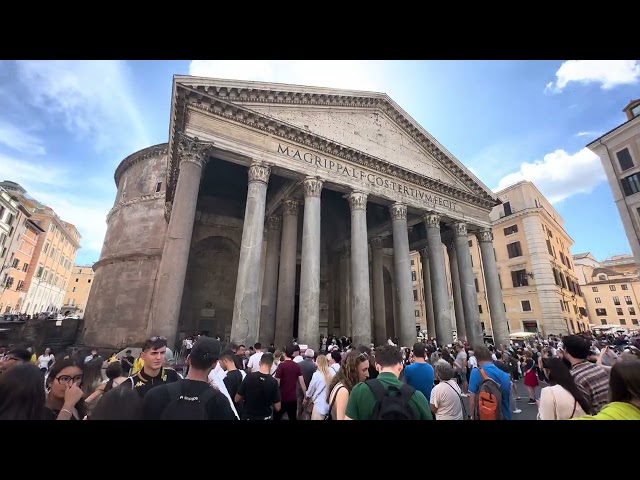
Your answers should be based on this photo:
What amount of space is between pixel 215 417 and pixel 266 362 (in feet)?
6.98

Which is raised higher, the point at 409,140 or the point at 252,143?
the point at 409,140

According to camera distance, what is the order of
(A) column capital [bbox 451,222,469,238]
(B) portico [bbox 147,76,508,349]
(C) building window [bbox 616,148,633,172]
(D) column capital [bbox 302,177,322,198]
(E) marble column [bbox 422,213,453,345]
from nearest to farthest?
(B) portico [bbox 147,76,508,349], (D) column capital [bbox 302,177,322,198], (E) marble column [bbox 422,213,453,345], (A) column capital [bbox 451,222,469,238], (C) building window [bbox 616,148,633,172]

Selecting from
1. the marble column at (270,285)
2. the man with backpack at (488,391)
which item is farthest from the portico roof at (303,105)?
the man with backpack at (488,391)

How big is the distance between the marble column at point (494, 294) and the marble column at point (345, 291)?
8.30 meters

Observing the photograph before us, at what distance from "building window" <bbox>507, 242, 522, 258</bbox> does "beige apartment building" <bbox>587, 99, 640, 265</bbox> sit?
8.33m

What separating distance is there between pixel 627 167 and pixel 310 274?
23.0m

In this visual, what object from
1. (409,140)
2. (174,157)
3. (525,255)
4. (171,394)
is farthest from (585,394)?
(525,255)

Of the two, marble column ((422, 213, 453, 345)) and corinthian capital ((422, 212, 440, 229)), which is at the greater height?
corinthian capital ((422, 212, 440, 229))

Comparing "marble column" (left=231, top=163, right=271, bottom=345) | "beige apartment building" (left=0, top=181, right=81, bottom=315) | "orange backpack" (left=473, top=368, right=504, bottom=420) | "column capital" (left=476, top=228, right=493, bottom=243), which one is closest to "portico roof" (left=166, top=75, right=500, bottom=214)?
"column capital" (left=476, top=228, right=493, bottom=243)

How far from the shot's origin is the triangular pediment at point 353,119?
1203cm

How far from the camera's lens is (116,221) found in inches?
884

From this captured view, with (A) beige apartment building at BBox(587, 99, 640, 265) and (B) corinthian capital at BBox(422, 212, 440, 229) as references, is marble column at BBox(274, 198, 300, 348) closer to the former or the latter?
(B) corinthian capital at BBox(422, 212, 440, 229)

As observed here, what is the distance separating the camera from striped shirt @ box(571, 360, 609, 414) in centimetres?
305
